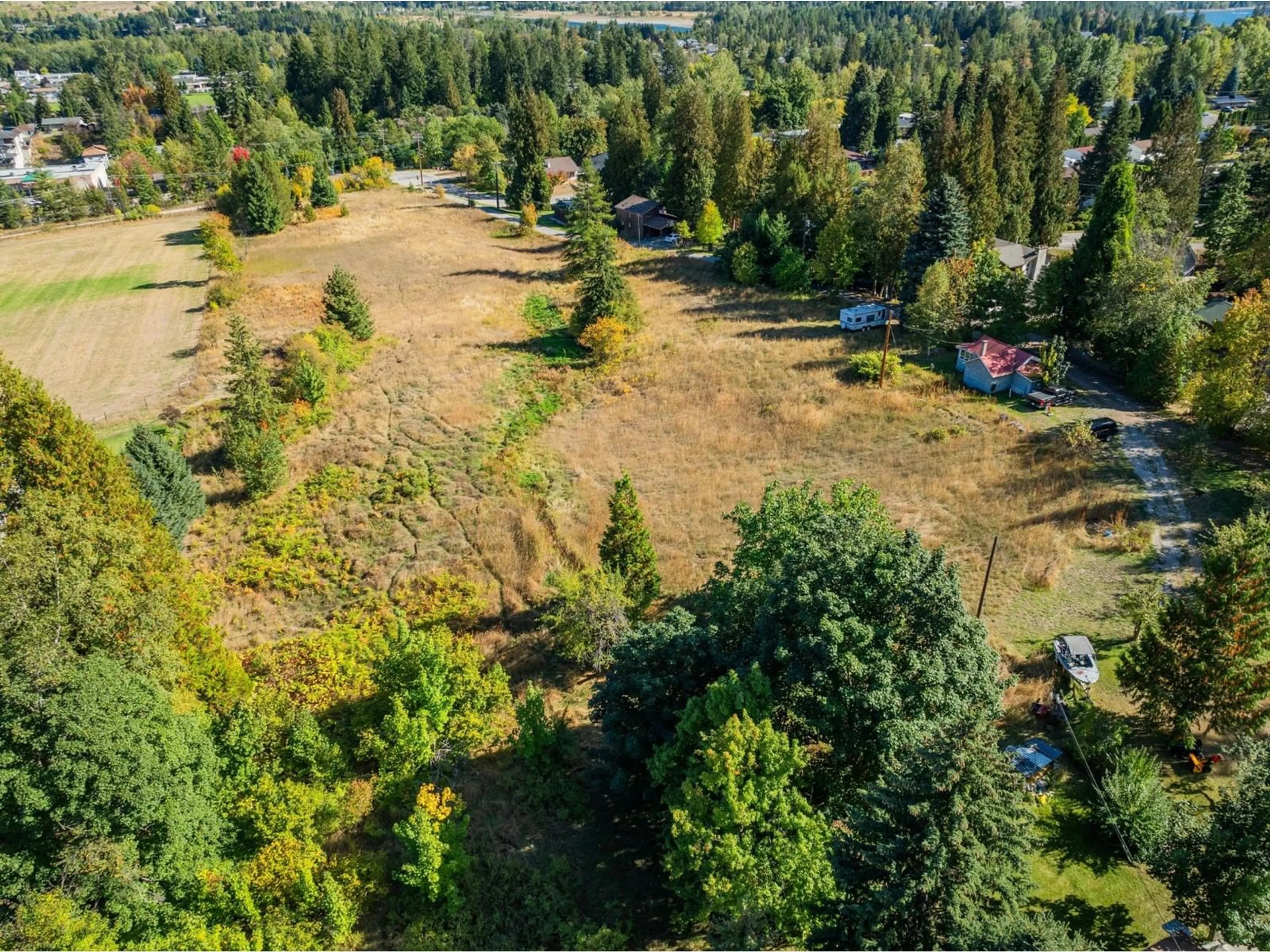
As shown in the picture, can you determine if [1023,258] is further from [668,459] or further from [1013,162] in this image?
[668,459]

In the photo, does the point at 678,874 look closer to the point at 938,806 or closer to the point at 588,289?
the point at 938,806

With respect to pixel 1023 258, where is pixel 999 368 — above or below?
below

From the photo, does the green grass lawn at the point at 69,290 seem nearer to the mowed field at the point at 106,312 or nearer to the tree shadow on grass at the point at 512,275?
the mowed field at the point at 106,312

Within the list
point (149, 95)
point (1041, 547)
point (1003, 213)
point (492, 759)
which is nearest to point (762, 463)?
point (1041, 547)

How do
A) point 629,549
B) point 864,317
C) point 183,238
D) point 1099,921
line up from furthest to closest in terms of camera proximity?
point 183,238
point 864,317
point 629,549
point 1099,921

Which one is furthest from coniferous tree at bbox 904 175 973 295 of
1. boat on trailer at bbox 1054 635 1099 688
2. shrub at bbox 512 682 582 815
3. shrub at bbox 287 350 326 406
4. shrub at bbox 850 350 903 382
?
shrub at bbox 512 682 582 815

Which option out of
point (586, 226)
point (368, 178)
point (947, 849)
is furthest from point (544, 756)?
point (368, 178)
